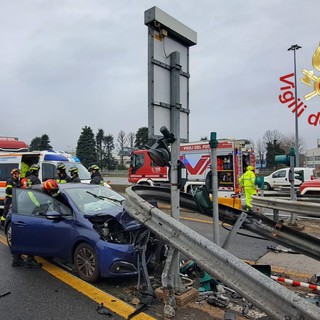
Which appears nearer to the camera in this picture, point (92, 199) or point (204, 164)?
point (92, 199)

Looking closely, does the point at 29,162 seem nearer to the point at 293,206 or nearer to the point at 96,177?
the point at 96,177

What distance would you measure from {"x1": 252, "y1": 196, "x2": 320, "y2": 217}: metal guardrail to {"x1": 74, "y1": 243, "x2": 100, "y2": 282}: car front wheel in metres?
2.91

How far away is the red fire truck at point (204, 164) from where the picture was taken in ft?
54.5

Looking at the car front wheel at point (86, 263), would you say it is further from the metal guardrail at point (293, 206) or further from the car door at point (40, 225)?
the metal guardrail at point (293, 206)

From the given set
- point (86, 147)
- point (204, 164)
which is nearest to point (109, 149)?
point (86, 147)

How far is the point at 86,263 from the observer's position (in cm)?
479

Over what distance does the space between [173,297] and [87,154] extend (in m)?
69.1

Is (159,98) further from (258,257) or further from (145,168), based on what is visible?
(145,168)

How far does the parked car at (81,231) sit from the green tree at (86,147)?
65.6m

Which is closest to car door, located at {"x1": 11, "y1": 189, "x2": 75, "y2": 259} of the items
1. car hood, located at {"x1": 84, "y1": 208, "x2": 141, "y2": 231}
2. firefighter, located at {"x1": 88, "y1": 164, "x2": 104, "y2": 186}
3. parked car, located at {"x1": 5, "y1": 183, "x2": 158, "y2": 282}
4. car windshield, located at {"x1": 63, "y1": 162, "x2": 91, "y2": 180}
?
parked car, located at {"x1": 5, "y1": 183, "x2": 158, "y2": 282}

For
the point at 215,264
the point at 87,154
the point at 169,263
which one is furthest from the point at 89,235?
the point at 87,154

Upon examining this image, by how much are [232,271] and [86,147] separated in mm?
70538

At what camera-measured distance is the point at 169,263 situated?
3.77 metres

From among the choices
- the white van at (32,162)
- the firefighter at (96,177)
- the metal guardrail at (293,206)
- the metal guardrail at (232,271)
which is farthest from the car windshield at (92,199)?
the white van at (32,162)
